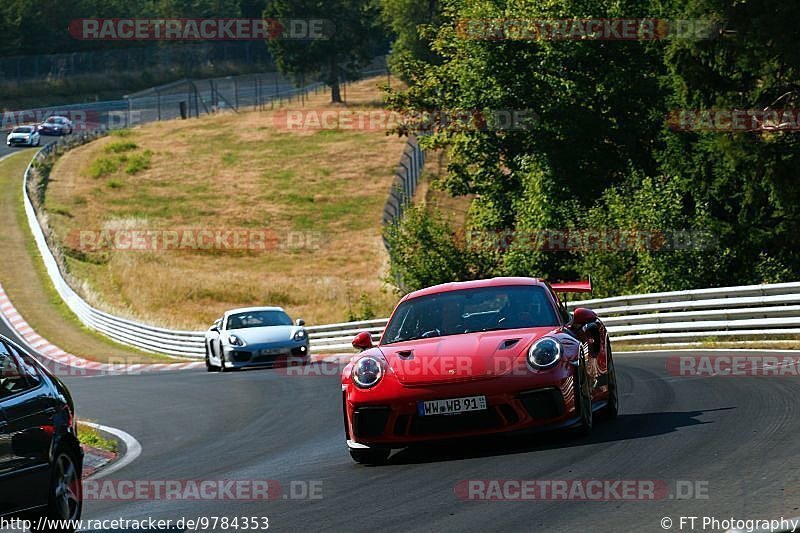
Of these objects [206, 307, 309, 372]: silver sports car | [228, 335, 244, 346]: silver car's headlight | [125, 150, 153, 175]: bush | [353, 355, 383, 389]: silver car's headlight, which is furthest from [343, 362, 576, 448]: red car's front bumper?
[125, 150, 153, 175]: bush

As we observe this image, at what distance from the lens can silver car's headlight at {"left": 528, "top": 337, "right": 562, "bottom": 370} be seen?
9.91 meters

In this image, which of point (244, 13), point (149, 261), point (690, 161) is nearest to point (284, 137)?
point (149, 261)

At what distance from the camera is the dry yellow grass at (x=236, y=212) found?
167 feet

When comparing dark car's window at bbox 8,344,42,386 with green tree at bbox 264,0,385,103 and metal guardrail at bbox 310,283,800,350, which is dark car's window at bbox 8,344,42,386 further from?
green tree at bbox 264,0,385,103

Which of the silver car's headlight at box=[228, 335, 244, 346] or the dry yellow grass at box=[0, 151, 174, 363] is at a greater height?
the silver car's headlight at box=[228, 335, 244, 346]

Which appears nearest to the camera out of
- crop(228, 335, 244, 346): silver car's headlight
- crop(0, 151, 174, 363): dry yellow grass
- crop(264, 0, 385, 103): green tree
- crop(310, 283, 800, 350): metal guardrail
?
crop(310, 283, 800, 350): metal guardrail

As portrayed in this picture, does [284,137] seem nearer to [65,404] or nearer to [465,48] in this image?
[465,48]

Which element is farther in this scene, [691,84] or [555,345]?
[691,84]

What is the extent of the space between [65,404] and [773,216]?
2572 cm

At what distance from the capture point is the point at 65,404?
322 inches

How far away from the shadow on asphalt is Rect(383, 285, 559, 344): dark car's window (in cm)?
91

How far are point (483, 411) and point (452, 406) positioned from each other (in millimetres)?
229

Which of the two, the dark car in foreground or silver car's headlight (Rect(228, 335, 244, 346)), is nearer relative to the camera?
the dark car in foreground

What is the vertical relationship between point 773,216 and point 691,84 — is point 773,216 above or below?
below
